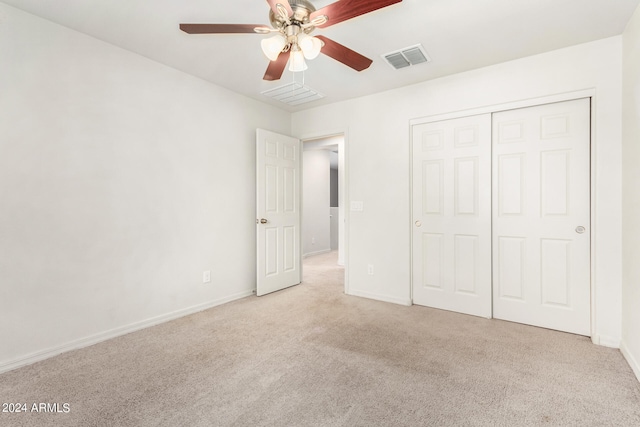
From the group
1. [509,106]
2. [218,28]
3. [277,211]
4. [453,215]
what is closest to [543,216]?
[453,215]

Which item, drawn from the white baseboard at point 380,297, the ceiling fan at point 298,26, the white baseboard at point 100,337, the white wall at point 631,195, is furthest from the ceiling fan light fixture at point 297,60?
the white baseboard at point 380,297

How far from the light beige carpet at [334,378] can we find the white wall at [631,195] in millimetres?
242

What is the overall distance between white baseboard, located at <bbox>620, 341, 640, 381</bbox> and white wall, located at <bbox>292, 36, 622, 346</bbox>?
123 millimetres

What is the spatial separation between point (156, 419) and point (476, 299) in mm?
2846

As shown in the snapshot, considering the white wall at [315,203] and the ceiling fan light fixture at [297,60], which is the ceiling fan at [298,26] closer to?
the ceiling fan light fixture at [297,60]

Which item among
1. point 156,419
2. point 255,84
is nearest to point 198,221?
point 255,84

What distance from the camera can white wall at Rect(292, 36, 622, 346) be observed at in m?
2.44

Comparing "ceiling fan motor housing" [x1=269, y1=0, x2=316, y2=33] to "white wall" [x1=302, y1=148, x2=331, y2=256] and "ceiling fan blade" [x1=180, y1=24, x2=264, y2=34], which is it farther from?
"white wall" [x1=302, y1=148, x2=331, y2=256]

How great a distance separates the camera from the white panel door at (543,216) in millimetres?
2617

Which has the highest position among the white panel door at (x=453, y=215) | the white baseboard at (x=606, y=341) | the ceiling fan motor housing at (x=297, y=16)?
the ceiling fan motor housing at (x=297, y=16)

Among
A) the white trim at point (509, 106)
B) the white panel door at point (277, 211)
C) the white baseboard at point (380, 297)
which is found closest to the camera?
the white trim at point (509, 106)

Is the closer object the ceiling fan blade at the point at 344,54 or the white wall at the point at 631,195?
the ceiling fan blade at the point at 344,54

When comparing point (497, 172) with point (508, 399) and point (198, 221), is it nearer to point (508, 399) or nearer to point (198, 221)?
point (508, 399)

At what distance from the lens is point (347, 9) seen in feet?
5.08
